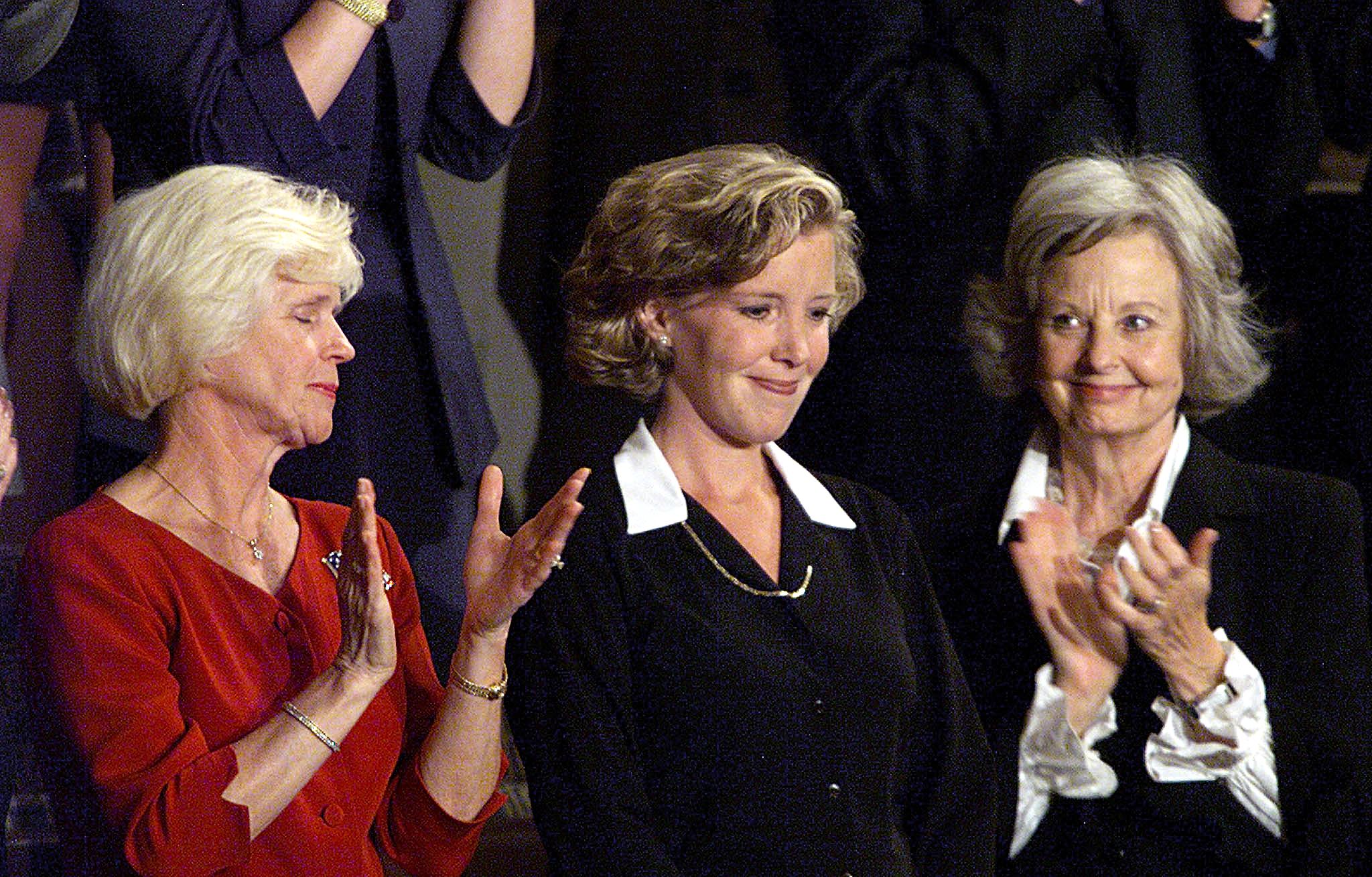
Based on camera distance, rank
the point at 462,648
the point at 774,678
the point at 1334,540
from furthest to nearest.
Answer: the point at 1334,540
the point at 774,678
the point at 462,648

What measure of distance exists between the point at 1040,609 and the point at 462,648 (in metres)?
0.81

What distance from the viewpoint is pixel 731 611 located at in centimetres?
211

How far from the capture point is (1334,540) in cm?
245

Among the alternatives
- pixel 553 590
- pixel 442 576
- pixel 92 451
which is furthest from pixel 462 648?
pixel 92 451

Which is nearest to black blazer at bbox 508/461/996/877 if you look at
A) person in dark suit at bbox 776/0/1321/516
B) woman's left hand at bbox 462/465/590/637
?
woman's left hand at bbox 462/465/590/637

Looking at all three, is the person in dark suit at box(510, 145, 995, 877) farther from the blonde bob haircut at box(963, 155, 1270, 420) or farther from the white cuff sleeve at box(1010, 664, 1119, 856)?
the blonde bob haircut at box(963, 155, 1270, 420)

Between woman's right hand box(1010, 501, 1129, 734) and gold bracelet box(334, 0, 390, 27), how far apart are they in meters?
1.03

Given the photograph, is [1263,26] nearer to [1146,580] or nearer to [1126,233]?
[1126,233]

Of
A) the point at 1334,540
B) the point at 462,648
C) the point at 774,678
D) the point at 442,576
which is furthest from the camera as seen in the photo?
the point at 1334,540

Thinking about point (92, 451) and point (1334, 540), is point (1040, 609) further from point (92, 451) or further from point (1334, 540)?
point (92, 451)

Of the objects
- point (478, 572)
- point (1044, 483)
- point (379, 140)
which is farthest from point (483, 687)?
point (1044, 483)

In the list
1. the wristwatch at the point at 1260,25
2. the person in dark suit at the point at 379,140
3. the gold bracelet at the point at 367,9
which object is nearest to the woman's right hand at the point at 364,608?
the person in dark suit at the point at 379,140

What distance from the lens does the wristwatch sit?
2.73 m

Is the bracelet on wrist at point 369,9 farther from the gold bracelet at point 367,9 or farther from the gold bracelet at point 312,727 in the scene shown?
the gold bracelet at point 312,727
